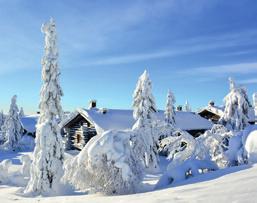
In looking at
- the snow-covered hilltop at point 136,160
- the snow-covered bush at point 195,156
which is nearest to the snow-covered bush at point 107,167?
the snow-covered hilltop at point 136,160

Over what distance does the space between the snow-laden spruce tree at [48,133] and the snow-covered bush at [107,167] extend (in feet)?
19.0

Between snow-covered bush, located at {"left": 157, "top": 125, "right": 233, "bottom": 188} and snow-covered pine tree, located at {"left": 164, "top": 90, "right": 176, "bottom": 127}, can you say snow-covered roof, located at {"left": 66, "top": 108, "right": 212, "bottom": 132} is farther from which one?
snow-covered bush, located at {"left": 157, "top": 125, "right": 233, "bottom": 188}

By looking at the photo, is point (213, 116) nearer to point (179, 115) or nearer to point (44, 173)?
point (179, 115)

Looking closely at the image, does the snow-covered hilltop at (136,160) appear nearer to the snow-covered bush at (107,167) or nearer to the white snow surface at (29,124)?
the snow-covered bush at (107,167)

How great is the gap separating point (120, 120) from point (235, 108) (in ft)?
49.1

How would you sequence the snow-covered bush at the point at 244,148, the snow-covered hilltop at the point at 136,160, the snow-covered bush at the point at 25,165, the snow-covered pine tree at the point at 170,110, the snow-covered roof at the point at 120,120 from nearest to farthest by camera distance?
1. the snow-covered hilltop at the point at 136,160
2. the snow-covered bush at the point at 244,148
3. the snow-covered bush at the point at 25,165
4. the snow-covered roof at the point at 120,120
5. the snow-covered pine tree at the point at 170,110

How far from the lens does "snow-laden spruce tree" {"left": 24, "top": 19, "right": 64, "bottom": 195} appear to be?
2119 cm

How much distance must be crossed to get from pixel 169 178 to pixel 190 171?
57.7 inches

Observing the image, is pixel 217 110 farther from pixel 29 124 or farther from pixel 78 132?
pixel 29 124

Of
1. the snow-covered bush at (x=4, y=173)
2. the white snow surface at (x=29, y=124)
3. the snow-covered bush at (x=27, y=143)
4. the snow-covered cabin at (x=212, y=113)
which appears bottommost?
the snow-covered bush at (x=4, y=173)

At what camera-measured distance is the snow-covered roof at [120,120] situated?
3762 centimetres

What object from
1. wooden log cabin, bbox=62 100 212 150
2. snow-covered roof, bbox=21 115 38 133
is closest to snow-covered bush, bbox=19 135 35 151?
snow-covered roof, bbox=21 115 38 133

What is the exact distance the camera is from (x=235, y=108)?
2961 cm

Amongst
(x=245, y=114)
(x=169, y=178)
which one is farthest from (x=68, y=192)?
(x=245, y=114)
